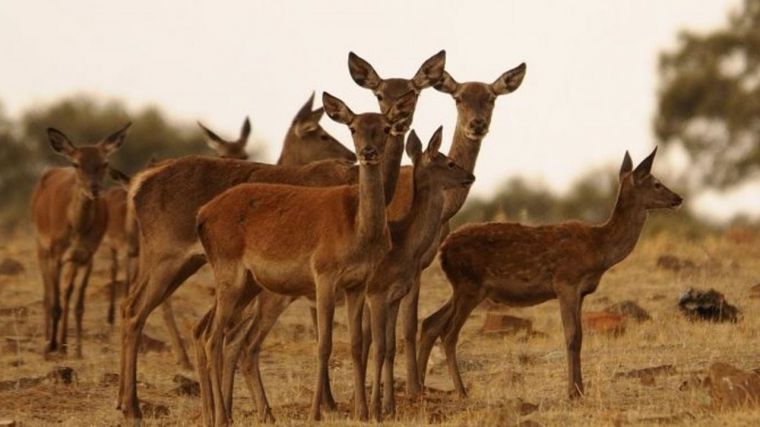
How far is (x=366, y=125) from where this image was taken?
12.0 meters

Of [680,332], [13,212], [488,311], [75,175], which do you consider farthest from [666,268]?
[13,212]

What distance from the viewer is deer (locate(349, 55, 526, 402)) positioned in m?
13.3

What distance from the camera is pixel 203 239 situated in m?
12.4

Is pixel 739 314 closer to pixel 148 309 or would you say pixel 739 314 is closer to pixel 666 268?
pixel 666 268

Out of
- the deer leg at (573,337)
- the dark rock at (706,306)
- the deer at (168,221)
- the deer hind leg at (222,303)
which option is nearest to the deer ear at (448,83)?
the deer at (168,221)

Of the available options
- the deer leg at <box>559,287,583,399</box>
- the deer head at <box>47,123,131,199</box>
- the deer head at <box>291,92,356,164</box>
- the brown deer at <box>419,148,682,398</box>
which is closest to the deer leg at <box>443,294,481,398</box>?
the brown deer at <box>419,148,682,398</box>

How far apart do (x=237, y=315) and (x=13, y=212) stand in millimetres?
22653

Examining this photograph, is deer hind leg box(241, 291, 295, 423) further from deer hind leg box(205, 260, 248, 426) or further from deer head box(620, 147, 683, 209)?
deer head box(620, 147, 683, 209)

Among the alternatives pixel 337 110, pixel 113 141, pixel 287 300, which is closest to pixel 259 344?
pixel 287 300

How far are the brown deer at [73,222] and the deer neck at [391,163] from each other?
5.90 meters

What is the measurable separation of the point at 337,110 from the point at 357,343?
5.57 ft

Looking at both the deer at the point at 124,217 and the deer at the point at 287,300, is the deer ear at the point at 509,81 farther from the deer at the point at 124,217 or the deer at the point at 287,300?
the deer at the point at 124,217

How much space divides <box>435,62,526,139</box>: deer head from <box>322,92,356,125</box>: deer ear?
1.81 meters

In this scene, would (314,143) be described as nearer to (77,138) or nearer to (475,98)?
(475,98)
